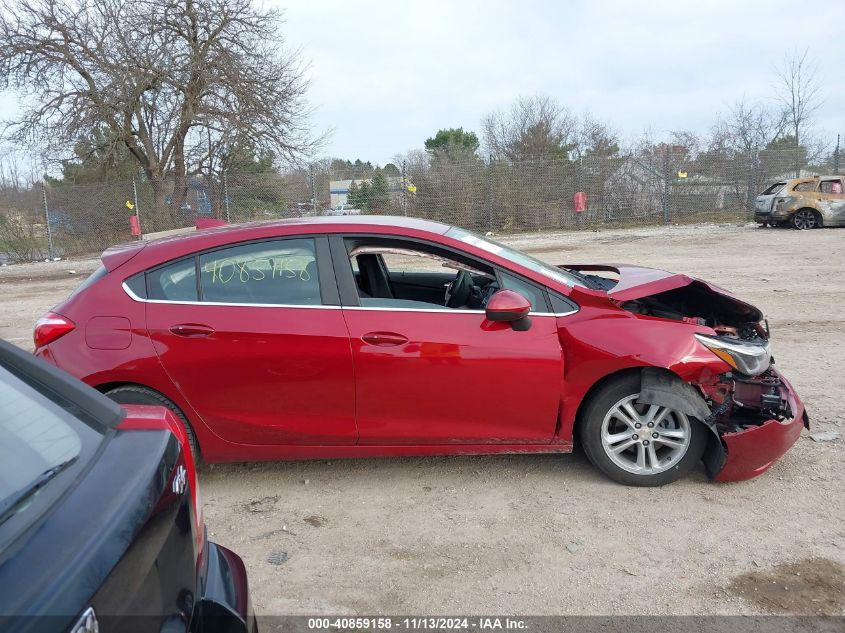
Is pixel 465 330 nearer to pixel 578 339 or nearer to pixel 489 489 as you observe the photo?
pixel 578 339

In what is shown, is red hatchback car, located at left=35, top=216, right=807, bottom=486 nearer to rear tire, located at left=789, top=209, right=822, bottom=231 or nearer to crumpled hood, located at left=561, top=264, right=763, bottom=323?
crumpled hood, located at left=561, top=264, right=763, bottom=323

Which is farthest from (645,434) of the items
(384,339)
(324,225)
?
(324,225)

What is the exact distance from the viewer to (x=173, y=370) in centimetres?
355

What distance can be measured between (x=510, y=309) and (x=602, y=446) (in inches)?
38.9

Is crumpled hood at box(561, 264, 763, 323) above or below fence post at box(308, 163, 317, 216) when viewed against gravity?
below

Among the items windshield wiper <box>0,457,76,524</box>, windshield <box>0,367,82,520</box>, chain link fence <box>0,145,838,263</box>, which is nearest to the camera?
windshield wiper <box>0,457,76,524</box>

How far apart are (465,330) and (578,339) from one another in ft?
2.10

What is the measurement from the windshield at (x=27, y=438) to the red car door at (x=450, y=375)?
1.91 m

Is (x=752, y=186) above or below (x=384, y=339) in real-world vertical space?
above

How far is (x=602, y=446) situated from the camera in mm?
3596

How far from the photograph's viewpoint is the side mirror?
11.2 feet

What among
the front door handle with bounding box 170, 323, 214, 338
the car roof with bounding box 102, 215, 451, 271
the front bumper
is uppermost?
the car roof with bounding box 102, 215, 451, 271

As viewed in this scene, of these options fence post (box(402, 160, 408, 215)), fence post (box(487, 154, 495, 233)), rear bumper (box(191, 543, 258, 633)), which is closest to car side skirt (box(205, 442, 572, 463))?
rear bumper (box(191, 543, 258, 633))

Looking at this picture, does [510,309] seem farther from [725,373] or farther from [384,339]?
[725,373]
